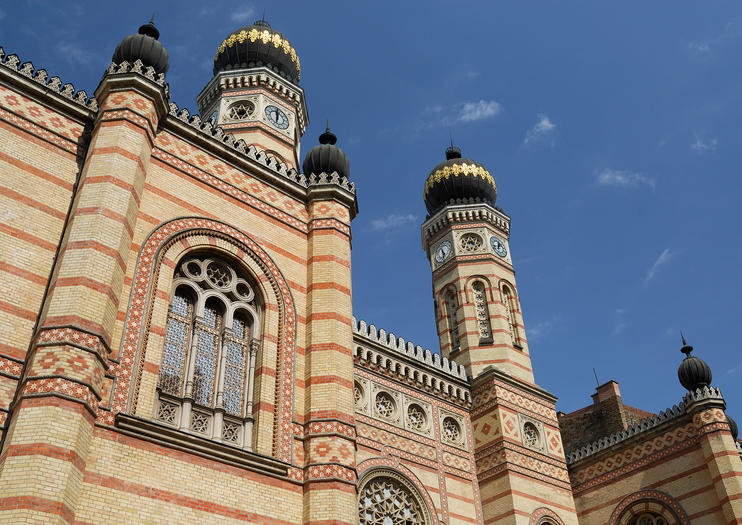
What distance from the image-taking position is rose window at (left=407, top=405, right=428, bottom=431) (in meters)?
15.5

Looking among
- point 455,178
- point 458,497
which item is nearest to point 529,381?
→ point 458,497

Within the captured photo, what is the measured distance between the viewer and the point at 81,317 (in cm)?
809

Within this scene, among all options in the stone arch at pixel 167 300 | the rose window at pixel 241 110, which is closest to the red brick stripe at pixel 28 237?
the stone arch at pixel 167 300

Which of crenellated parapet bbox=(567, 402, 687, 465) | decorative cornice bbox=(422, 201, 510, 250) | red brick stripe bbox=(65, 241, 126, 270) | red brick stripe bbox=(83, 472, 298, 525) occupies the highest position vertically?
decorative cornice bbox=(422, 201, 510, 250)

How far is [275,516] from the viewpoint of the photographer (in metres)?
9.03

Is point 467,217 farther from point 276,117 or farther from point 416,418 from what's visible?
point 416,418

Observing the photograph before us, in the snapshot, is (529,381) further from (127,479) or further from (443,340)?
(127,479)

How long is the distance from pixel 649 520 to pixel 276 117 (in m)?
14.0

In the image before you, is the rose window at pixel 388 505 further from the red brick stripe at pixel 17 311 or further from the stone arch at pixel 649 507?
the red brick stripe at pixel 17 311

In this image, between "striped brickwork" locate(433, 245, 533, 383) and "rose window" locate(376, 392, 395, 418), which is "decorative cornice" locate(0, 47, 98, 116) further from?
"striped brickwork" locate(433, 245, 533, 383)

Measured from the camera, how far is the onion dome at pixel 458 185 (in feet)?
71.3

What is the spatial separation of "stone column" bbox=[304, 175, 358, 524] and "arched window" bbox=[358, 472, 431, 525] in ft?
12.6

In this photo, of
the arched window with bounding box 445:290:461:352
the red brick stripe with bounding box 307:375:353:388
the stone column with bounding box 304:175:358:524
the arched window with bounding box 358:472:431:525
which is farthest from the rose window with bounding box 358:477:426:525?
the arched window with bounding box 445:290:461:352

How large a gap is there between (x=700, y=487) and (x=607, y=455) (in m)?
2.50
